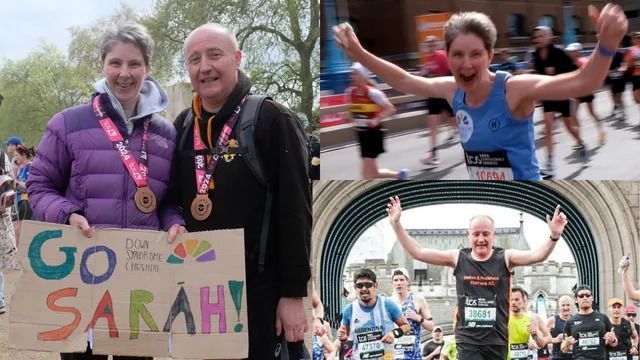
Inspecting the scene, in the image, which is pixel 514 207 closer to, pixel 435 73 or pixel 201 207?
pixel 435 73

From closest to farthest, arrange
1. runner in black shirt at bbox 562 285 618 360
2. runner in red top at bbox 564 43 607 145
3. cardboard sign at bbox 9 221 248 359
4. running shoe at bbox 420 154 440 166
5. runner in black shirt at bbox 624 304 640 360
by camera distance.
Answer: cardboard sign at bbox 9 221 248 359 → runner in red top at bbox 564 43 607 145 → running shoe at bbox 420 154 440 166 → runner in black shirt at bbox 624 304 640 360 → runner in black shirt at bbox 562 285 618 360

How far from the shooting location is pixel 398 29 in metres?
4.57

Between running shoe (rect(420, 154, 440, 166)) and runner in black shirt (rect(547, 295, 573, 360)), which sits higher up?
running shoe (rect(420, 154, 440, 166))

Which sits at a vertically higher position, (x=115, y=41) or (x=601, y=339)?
(x=115, y=41)

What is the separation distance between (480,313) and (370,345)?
0.66 m

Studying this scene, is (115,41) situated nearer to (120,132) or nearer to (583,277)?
(120,132)

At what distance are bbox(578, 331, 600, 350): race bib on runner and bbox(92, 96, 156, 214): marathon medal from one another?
105 inches

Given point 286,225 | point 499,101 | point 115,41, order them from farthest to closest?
point 499,101
point 115,41
point 286,225

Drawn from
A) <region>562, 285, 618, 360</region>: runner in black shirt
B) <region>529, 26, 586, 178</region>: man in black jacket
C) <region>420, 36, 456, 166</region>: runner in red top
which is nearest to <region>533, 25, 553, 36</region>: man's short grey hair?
<region>529, 26, 586, 178</region>: man in black jacket

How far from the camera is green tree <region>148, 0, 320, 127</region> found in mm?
4793

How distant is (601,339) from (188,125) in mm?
2715

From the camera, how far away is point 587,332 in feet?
16.2

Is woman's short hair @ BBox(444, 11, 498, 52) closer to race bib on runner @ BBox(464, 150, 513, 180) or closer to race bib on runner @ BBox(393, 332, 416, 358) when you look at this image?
race bib on runner @ BBox(464, 150, 513, 180)

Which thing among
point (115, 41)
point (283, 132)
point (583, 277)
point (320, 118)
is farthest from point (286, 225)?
point (583, 277)
